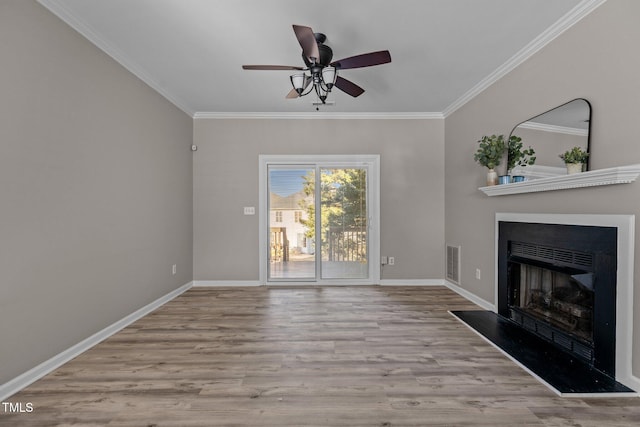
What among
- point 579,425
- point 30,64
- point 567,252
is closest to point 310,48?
point 30,64

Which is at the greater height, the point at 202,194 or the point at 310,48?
the point at 310,48

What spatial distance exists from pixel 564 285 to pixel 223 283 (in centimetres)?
417

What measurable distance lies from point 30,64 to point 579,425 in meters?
4.04

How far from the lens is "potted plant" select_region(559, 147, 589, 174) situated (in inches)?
86.4

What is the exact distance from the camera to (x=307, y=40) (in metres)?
2.10

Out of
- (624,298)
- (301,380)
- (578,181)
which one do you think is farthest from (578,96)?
(301,380)

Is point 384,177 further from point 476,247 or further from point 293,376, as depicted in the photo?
point 293,376

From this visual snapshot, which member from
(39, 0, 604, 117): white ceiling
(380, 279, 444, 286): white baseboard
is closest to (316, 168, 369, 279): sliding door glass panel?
(380, 279, 444, 286): white baseboard

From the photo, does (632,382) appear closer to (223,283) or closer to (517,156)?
(517,156)

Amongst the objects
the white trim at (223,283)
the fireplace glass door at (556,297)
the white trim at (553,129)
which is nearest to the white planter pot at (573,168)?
the white trim at (553,129)

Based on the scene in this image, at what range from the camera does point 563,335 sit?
2.38 m

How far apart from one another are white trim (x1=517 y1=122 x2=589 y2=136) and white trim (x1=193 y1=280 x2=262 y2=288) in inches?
156

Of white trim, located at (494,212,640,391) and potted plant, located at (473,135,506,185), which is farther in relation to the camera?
potted plant, located at (473,135,506,185)

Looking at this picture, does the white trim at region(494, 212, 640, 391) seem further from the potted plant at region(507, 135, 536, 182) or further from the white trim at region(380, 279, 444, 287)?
the white trim at region(380, 279, 444, 287)
